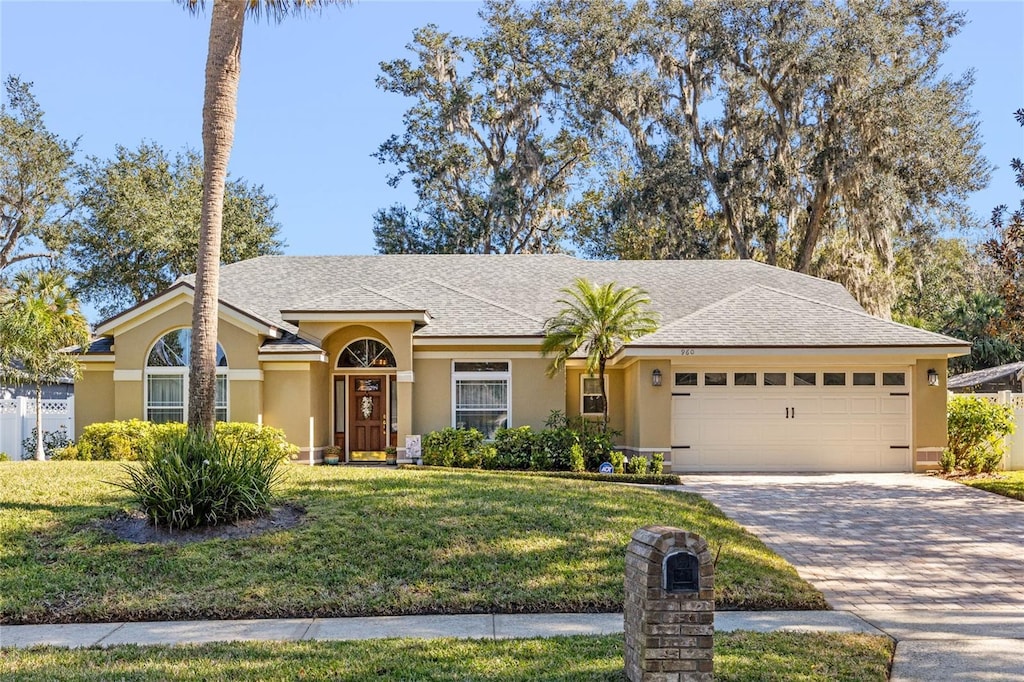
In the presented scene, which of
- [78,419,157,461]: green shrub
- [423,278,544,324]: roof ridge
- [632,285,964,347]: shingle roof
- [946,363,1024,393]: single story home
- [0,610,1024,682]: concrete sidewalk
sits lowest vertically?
[0,610,1024,682]: concrete sidewalk

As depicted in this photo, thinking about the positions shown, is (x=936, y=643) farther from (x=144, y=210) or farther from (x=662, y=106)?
(x=144, y=210)

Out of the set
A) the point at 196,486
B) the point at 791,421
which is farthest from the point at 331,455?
the point at 196,486

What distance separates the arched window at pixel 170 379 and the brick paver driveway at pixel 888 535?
9918mm

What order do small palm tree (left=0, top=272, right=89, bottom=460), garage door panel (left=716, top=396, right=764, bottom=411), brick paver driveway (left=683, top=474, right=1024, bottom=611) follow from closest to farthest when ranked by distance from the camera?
brick paver driveway (left=683, top=474, right=1024, bottom=611) → small palm tree (left=0, top=272, right=89, bottom=460) → garage door panel (left=716, top=396, right=764, bottom=411)

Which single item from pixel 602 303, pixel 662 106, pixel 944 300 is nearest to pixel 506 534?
pixel 602 303

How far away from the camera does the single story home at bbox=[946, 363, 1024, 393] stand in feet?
80.7

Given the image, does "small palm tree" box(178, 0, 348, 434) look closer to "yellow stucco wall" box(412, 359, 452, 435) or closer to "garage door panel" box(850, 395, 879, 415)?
"yellow stucco wall" box(412, 359, 452, 435)

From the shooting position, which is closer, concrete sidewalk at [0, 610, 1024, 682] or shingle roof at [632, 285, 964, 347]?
concrete sidewalk at [0, 610, 1024, 682]

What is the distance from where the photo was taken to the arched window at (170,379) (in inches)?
722

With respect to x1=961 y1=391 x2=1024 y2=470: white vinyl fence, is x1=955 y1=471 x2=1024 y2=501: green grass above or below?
below

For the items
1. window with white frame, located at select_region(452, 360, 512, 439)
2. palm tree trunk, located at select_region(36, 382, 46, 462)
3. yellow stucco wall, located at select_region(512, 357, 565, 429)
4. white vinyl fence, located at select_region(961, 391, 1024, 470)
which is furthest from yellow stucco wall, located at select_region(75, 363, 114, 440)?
white vinyl fence, located at select_region(961, 391, 1024, 470)

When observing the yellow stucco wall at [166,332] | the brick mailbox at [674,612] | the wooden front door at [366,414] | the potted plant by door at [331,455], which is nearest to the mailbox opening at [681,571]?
the brick mailbox at [674,612]

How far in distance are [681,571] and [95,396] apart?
17007 millimetres

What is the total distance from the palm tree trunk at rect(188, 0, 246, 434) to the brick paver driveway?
7.07 m
